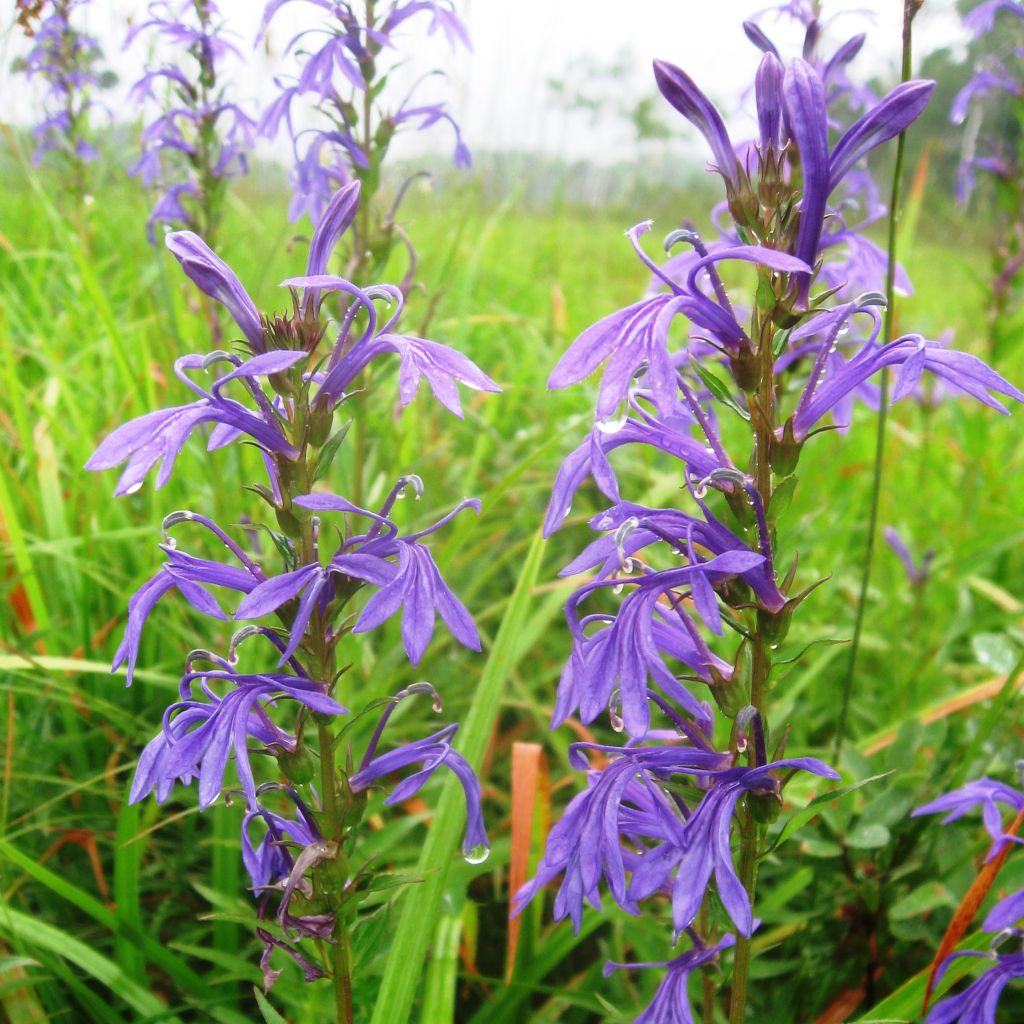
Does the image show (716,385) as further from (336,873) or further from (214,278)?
(336,873)

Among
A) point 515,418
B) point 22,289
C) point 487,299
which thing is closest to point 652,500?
point 515,418

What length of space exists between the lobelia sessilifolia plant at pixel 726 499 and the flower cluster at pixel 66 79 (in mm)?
4166

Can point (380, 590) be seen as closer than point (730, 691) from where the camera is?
Yes

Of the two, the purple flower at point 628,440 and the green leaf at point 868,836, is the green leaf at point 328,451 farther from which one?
the green leaf at point 868,836

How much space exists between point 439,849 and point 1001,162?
3647 mm

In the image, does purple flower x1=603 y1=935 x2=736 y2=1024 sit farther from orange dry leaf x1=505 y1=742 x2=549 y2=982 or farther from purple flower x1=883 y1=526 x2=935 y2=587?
purple flower x1=883 y1=526 x2=935 y2=587

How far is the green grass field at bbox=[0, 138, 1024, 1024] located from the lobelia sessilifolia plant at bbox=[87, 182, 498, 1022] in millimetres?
109

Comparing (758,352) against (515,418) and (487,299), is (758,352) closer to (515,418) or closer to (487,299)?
(515,418)

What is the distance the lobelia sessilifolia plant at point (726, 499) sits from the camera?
3.88 feet

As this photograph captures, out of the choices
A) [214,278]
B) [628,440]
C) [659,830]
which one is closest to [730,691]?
[659,830]

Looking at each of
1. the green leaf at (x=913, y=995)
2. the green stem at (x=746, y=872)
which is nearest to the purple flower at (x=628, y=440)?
the green stem at (x=746, y=872)

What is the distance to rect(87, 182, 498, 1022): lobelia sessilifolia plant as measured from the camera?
1198 millimetres

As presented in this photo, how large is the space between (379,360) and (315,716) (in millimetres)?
1490

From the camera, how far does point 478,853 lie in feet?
5.15
